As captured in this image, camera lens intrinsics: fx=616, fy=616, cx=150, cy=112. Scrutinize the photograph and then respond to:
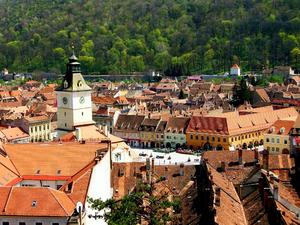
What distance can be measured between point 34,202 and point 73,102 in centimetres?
3082

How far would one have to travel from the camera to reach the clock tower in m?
64.1

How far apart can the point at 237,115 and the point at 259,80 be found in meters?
61.5

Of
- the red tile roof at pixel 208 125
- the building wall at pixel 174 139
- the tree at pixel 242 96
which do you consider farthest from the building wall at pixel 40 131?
the tree at pixel 242 96

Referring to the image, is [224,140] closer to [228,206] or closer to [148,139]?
[148,139]

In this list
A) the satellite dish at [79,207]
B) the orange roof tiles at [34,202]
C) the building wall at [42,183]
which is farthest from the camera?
the building wall at [42,183]

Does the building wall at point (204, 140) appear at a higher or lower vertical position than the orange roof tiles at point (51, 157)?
lower

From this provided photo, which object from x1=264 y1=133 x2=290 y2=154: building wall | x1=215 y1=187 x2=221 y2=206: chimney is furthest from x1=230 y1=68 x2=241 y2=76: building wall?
x1=215 y1=187 x2=221 y2=206: chimney

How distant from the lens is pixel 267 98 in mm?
114125

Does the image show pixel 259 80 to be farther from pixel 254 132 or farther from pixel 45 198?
pixel 45 198

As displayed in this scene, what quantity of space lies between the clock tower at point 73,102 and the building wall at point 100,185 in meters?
22.7

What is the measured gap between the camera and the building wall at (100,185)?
35106 mm

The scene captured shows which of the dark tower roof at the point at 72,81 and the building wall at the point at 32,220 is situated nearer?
the building wall at the point at 32,220

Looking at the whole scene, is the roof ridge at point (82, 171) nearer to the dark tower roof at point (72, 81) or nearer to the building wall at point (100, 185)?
the building wall at point (100, 185)

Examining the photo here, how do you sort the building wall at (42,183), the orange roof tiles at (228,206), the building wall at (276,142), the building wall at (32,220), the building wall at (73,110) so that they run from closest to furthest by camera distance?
the orange roof tiles at (228,206) < the building wall at (32,220) < the building wall at (42,183) < the building wall at (73,110) < the building wall at (276,142)
